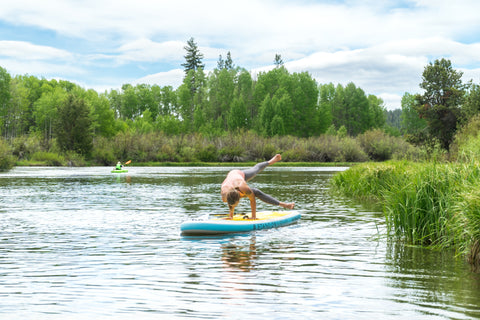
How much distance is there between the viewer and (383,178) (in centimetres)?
2042

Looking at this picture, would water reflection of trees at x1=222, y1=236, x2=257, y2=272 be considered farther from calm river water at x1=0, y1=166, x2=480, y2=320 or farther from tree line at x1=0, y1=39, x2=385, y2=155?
tree line at x1=0, y1=39, x2=385, y2=155

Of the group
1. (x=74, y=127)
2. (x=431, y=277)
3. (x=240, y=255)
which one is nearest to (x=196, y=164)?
(x=74, y=127)

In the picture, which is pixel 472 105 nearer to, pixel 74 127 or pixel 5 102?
pixel 74 127

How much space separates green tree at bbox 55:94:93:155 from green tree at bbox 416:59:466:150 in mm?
39070

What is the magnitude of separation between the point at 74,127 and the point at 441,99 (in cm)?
4245

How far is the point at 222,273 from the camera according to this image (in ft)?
27.7

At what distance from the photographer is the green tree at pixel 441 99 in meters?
46.0

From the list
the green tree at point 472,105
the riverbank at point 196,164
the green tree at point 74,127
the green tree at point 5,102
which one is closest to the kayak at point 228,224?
the green tree at point 472,105

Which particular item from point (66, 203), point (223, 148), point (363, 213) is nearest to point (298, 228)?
point (363, 213)

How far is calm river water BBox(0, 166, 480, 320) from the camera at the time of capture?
637 centimetres

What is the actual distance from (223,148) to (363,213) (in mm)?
51396

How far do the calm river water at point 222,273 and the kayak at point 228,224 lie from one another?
27 centimetres

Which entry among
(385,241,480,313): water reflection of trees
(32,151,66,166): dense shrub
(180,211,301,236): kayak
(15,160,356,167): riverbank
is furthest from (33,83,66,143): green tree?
(385,241,480,313): water reflection of trees

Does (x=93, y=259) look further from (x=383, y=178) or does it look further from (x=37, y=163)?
(x=37, y=163)
